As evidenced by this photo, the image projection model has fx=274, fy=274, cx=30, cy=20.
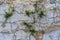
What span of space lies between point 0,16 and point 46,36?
0.57 metres

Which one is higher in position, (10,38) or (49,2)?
(49,2)

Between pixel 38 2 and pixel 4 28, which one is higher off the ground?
pixel 38 2

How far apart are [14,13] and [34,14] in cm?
23

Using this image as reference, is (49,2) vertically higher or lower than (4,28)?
higher

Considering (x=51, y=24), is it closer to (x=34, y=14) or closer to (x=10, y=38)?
(x=34, y=14)

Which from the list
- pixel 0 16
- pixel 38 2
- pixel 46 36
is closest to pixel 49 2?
pixel 38 2

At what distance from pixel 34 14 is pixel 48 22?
18 centimetres

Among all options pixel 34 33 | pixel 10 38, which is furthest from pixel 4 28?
pixel 34 33

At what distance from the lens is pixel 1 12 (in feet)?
10.2

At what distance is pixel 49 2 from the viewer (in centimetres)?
307

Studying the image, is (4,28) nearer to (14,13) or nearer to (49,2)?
(14,13)

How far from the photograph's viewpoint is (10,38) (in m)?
3.12

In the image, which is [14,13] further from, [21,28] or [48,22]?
[48,22]

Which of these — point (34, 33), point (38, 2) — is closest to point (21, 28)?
point (34, 33)
